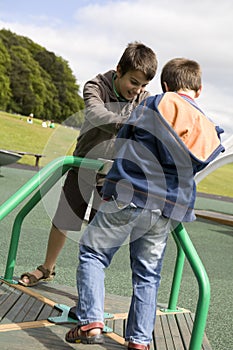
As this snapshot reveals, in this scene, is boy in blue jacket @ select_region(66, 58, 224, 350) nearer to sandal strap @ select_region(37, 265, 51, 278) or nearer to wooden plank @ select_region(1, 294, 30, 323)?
wooden plank @ select_region(1, 294, 30, 323)

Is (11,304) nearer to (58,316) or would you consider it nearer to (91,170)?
(58,316)

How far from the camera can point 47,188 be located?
2668 millimetres

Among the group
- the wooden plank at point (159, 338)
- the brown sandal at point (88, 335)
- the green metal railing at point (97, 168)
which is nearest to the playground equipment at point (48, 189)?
the green metal railing at point (97, 168)

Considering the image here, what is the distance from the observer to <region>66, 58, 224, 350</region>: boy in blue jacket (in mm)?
1922

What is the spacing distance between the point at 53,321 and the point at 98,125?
0.91 m

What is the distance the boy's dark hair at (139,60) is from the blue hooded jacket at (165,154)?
1.25 feet

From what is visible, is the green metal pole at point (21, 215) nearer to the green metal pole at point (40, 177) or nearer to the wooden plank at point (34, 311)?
the green metal pole at point (40, 177)

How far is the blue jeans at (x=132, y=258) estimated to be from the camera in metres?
1.99

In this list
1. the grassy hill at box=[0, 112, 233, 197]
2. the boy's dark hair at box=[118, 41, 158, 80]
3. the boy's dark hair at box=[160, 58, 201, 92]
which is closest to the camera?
the boy's dark hair at box=[160, 58, 201, 92]

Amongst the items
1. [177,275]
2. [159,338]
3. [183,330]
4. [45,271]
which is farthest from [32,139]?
[159,338]

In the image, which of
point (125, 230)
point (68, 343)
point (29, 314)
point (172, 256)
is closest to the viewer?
point (125, 230)

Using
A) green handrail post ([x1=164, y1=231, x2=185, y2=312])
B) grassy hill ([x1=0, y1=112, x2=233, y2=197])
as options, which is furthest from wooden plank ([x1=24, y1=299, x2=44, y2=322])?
grassy hill ([x1=0, y1=112, x2=233, y2=197])

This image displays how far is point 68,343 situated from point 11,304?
50 cm

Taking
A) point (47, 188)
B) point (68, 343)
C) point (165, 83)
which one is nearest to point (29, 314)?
point (68, 343)
